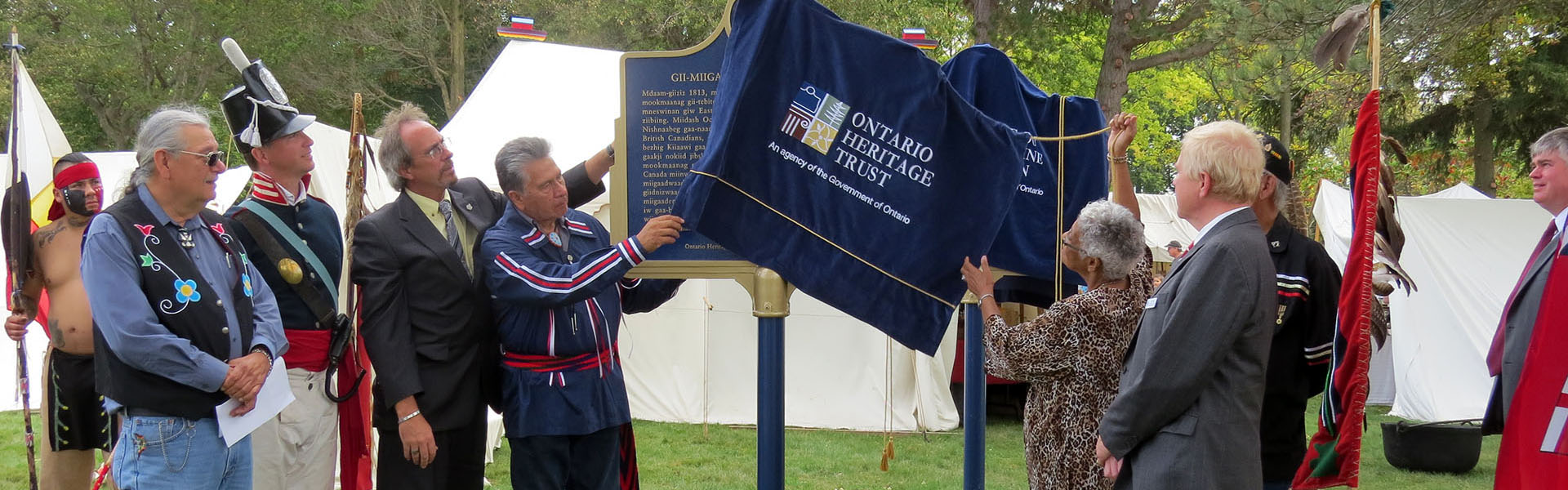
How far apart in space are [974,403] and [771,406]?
1.63 m

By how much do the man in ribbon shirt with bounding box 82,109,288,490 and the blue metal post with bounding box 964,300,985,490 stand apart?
114 inches

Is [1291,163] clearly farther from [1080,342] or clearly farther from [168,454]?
[168,454]

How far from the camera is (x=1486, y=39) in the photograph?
9.95 meters

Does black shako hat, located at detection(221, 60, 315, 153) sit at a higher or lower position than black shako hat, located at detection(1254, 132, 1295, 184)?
higher

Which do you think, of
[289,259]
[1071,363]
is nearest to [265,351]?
[289,259]

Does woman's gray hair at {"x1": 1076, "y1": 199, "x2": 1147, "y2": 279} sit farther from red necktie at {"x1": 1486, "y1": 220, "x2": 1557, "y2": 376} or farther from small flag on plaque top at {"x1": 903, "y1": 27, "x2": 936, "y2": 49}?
small flag on plaque top at {"x1": 903, "y1": 27, "x2": 936, "y2": 49}

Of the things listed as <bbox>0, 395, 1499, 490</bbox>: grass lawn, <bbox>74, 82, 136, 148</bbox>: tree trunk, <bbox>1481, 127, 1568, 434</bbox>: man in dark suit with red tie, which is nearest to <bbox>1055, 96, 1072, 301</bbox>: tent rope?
<bbox>1481, 127, 1568, 434</bbox>: man in dark suit with red tie

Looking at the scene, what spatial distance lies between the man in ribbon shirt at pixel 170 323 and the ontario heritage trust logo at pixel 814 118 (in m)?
1.62

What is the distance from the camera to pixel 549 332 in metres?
3.44

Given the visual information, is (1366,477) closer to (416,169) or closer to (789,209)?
(789,209)

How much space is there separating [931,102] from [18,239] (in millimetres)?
3784

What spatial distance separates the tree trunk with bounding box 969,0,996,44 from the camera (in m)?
14.5

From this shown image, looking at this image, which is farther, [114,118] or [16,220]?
[114,118]

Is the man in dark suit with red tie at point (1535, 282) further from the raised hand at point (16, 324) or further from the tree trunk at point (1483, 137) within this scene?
the tree trunk at point (1483, 137)
